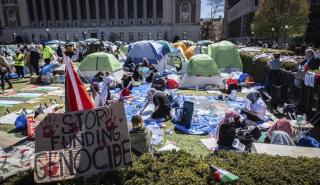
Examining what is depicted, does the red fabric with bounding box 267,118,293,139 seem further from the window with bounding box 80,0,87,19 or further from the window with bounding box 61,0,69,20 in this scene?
the window with bounding box 61,0,69,20

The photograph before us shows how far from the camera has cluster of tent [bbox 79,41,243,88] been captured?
13.5m

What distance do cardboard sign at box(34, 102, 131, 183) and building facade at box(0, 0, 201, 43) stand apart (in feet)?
233

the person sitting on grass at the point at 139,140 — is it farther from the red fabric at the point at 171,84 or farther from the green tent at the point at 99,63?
the green tent at the point at 99,63

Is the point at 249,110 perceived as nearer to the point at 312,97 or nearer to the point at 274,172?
the point at 312,97

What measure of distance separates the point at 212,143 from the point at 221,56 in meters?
11.3

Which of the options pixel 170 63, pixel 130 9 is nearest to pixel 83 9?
Answer: pixel 130 9

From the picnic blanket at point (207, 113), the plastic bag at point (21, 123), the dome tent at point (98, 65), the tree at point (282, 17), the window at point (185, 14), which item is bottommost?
the picnic blanket at point (207, 113)

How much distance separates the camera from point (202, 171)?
3.42 meters

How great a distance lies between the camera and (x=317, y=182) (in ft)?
10.6

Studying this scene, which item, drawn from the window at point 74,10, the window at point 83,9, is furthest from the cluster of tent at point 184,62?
the window at point 74,10

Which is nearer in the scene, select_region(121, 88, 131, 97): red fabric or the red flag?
the red flag

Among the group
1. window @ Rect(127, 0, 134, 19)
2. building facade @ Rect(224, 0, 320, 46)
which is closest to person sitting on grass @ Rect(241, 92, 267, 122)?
building facade @ Rect(224, 0, 320, 46)

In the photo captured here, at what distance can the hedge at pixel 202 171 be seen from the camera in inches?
128

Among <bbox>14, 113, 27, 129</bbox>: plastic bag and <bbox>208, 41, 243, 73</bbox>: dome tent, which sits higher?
<bbox>208, 41, 243, 73</bbox>: dome tent
